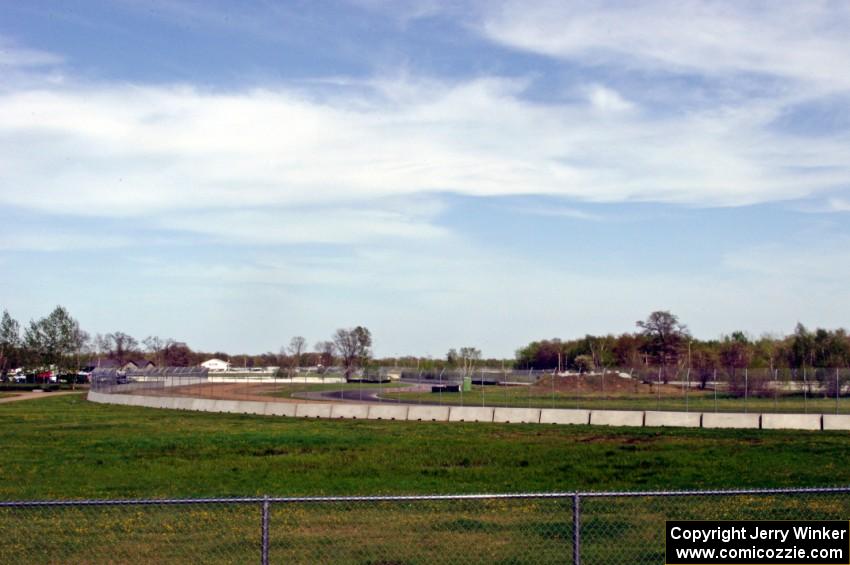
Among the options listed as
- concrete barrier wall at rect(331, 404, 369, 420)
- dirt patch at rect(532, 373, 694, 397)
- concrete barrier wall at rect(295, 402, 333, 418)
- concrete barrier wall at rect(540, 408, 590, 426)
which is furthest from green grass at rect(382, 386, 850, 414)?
concrete barrier wall at rect(295, 402, 333, 418)

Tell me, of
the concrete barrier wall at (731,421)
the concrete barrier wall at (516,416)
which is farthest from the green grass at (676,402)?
the concrete barrier wall at (516,416)

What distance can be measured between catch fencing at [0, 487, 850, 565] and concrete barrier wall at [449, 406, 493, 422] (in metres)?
29.8

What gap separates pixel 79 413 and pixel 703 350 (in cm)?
11482

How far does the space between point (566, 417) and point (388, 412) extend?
34.0 feet

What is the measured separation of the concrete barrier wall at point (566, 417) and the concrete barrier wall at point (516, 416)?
35 centimetres

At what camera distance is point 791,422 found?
4341cm

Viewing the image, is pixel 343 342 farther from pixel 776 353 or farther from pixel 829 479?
pixel 829 479

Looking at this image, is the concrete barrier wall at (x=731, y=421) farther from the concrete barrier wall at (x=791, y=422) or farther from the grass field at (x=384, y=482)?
the grass field at (x=384, y=482)

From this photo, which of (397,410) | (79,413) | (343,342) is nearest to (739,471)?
(397,410)

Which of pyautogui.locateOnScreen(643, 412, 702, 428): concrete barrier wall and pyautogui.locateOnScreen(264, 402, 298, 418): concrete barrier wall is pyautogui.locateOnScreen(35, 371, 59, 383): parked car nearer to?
pyautogui.locateOnScreen(264, 402, 298, 418): concrete barrier wall

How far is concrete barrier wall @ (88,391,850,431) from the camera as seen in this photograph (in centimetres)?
4347

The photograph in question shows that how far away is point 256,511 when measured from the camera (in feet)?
62.5

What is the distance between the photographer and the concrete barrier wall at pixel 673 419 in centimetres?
4544

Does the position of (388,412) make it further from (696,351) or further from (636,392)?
(696,351)
